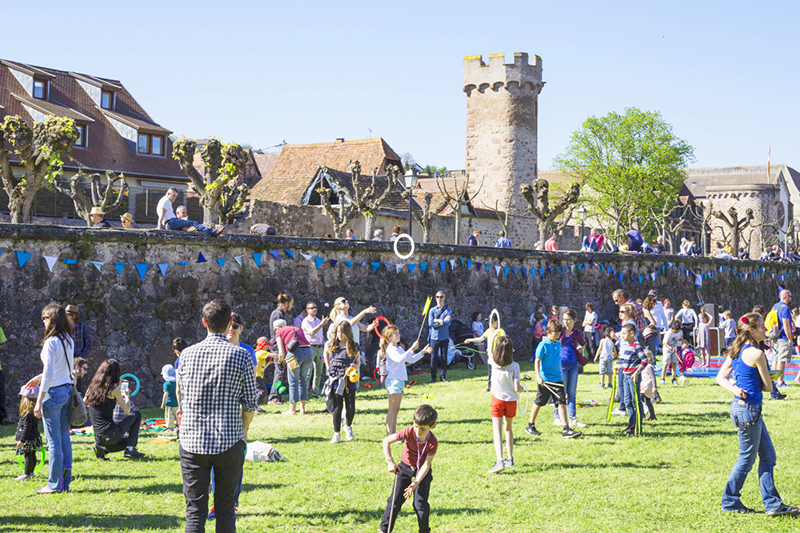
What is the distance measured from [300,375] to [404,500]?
633cm

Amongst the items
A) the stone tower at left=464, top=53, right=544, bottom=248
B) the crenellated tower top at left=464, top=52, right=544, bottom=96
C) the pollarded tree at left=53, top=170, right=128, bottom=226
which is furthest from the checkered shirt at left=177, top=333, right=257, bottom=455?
the crenellated tower top at left=464, top=52, right=544, bottom=96

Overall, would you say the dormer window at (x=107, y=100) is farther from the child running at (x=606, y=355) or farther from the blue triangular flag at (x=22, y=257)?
the child running at (x=606, y=355)

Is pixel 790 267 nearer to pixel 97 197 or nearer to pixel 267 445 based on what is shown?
pixel 97 197

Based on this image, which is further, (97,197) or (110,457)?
(97,197)

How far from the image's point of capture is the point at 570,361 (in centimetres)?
1026

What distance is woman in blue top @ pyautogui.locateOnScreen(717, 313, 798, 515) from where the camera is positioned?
663 cm

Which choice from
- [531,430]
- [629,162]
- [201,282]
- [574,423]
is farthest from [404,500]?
[629,162]

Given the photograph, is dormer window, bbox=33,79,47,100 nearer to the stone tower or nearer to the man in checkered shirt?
the stone tower

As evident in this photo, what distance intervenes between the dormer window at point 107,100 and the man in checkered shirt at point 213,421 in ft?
112

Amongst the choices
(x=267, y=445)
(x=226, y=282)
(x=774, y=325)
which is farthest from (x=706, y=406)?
(x=226, y=282)

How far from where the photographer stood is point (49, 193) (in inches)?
1070

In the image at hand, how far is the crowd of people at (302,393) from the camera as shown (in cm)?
501

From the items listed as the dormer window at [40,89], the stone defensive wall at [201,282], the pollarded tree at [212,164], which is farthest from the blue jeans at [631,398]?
the dormer window at [40,89]

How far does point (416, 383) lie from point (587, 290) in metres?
8.89
